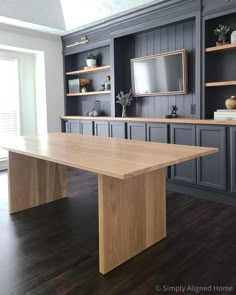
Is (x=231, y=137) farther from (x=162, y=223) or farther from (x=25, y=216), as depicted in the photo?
(x=25, y=216)

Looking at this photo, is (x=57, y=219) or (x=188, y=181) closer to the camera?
(x=57, y=219)

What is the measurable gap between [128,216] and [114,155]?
460mm

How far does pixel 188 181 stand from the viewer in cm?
370

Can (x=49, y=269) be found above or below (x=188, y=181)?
below

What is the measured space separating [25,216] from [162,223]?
1.45m

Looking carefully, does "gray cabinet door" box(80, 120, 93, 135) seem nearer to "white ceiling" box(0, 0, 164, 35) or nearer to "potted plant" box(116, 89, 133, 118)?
"potted plant" box(116, 89, 133, 118)

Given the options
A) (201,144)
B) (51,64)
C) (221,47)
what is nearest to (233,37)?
(221,47)

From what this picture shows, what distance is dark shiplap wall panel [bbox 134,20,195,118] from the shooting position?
13.3 feet

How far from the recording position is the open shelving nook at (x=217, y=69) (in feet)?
11.9

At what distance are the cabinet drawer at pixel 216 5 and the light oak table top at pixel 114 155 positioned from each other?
1.96m

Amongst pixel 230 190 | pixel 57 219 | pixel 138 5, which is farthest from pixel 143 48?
pixel 57 219

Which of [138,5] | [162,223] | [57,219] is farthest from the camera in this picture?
[138,5]

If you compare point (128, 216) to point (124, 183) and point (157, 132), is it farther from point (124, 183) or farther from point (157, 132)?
point (157, 132)

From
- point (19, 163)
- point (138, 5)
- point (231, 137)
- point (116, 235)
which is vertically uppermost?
point (138, 5)
